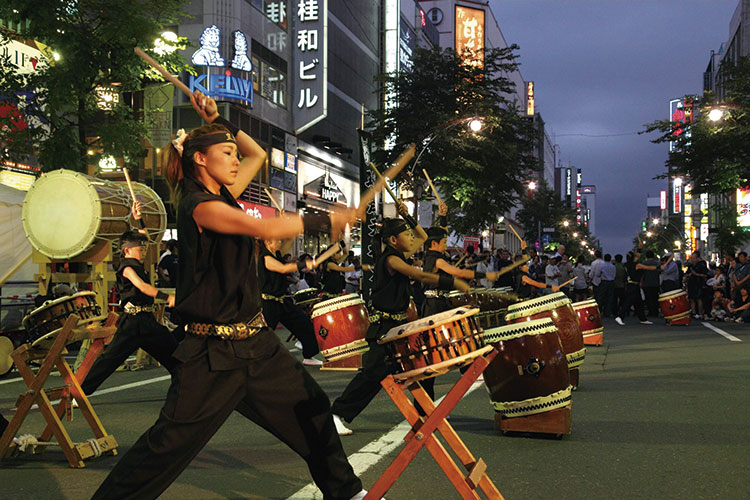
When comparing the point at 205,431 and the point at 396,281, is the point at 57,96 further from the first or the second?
the point at 205,431

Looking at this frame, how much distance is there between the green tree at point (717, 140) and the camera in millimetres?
26828

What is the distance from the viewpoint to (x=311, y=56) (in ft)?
118

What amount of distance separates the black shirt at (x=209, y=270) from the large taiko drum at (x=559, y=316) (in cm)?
432

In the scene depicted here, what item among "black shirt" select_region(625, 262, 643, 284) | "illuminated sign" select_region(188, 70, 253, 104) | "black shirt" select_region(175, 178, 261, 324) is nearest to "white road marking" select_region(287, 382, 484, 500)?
"black shirt" select_region(175, 178, 261, 324)

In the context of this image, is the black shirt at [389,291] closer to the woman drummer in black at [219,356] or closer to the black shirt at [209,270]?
the woman drummer in black at [219,356]

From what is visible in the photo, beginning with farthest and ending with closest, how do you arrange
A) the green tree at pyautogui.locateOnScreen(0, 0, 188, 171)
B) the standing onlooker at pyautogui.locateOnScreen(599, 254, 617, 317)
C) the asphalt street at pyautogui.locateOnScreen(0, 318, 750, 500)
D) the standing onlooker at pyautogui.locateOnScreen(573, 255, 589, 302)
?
Answer: the standing onlooker at pyautogui.locateOnScreen(599, 254, 617, 317) → the standing onlooker at pyautogui.locateOnScreen(573, 255, 589, 302) → the green tree at pyautogui.locateOnScreen(0, 0, 188, 171) → the asphalt street at pyautogui.locateOnScreen(0, 318, 750, 500)

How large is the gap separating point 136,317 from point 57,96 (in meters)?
8.29

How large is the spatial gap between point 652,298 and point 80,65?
17.7 metres

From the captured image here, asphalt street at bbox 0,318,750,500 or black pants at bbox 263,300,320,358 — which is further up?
black pants at bbox 263,300,320,358

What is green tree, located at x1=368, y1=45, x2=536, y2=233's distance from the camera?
33.4m

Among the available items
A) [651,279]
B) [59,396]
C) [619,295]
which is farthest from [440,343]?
[619,295]

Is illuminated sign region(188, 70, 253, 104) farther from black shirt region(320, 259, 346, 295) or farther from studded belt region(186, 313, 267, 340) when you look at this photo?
studded belt region(186, 313, 267, 340)

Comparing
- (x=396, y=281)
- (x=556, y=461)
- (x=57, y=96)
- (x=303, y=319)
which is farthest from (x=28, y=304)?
(x=556, y=461)

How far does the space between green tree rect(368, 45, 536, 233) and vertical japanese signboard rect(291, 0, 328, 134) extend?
2.82 m
